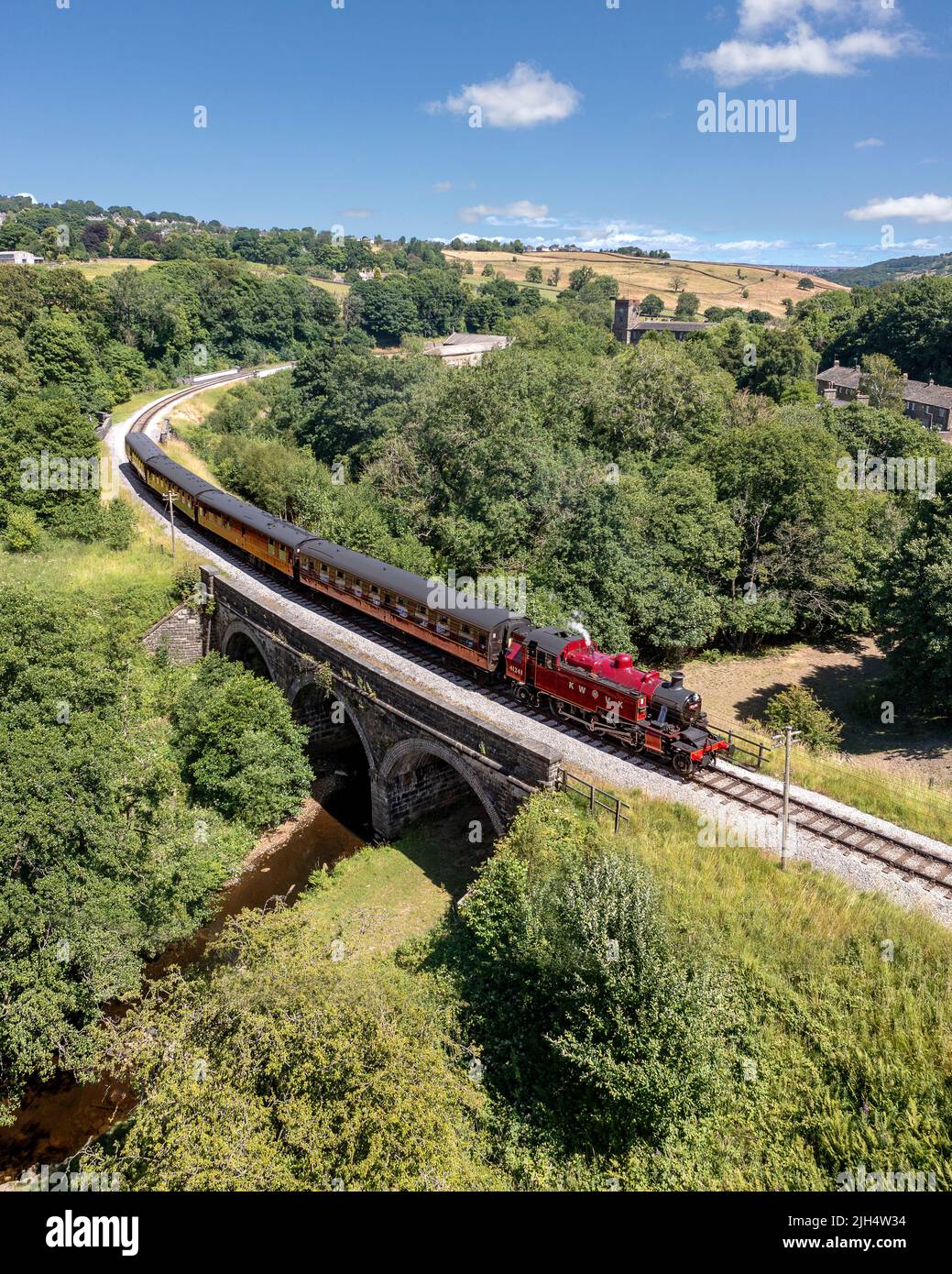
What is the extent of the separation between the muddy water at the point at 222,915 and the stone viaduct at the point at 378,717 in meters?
2.45

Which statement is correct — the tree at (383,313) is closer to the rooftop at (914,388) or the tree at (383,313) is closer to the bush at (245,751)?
the rooftop at (914,388)

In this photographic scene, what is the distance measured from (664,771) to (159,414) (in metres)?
65.7

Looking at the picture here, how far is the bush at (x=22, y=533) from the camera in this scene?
43.1 meters

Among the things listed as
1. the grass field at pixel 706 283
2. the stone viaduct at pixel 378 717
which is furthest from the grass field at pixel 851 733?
the grass field at pixel 706 283

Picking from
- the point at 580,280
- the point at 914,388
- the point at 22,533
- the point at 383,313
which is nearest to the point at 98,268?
the point at 383,313

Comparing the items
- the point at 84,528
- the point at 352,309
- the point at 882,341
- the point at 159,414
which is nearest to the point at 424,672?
the point at 84,528

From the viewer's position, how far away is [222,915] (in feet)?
90.7

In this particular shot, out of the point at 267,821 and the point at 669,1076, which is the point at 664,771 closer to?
the point at 669,1076

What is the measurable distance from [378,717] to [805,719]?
652 inches

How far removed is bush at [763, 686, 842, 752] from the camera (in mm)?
28703

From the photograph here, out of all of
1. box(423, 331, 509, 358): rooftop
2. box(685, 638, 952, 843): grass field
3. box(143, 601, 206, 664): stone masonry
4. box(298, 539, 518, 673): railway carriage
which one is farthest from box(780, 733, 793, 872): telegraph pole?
box(423, 331, 509, 358): rooftop

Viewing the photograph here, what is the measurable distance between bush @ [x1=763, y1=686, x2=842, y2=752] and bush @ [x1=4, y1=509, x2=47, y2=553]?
4076 centimetres

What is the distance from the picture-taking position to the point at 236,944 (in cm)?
1750

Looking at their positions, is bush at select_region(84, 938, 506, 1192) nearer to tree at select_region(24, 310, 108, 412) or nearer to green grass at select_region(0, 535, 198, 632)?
green grass at select_region(0, 535, 198, 632)
